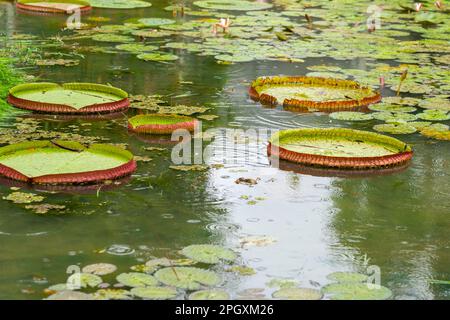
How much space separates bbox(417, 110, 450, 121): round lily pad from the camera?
24.5 ft

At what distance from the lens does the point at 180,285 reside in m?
4.40

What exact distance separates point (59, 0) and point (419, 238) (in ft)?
25.3

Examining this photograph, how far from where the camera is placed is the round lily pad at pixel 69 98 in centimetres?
725

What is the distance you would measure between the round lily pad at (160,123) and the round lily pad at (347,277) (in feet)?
8.30

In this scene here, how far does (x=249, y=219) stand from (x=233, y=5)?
770cm

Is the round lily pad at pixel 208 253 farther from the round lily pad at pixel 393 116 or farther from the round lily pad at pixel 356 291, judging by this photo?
the round lily pad at pixel 393 116

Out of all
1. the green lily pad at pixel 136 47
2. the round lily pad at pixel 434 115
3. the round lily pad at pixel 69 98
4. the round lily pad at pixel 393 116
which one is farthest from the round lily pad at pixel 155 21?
the round lily pad at pixel 434 115

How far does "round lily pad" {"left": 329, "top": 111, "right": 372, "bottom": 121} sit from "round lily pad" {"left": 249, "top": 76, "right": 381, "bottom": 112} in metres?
0.17

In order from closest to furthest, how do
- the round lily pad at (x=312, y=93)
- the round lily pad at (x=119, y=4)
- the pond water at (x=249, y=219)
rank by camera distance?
the pond water at (x=249, y=219), the round lily pad at (x=312, y=93), the round lily pad at (x=119, y=4)

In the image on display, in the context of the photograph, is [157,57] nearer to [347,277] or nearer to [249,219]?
[249,219]

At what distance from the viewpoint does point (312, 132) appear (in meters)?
6.70

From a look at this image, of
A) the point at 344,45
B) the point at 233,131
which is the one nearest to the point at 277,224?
the point at 233,131
